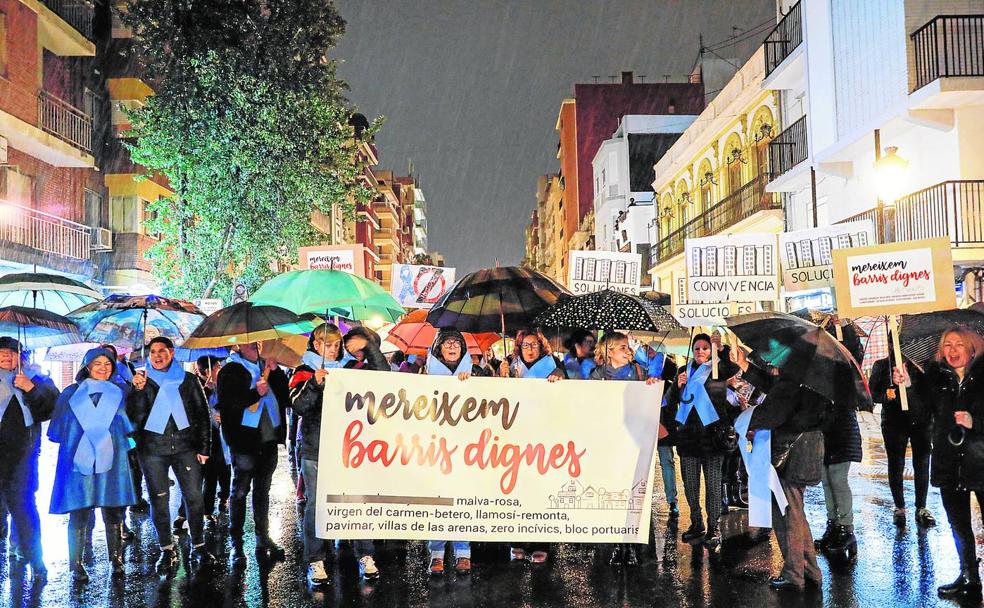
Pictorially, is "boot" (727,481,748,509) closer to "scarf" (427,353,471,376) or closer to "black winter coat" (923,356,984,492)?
"black winter coat" (923,356,984,492)

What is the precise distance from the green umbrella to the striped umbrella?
6.77 ft

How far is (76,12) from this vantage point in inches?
1016

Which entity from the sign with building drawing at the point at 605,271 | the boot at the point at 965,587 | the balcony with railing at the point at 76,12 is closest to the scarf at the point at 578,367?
the sign with building drawing at the point at 605,271

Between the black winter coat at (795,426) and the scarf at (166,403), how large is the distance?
459 cm

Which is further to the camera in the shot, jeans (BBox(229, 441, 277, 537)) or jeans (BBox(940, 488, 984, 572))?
jeans (BBox(229, 441, 277, 537))

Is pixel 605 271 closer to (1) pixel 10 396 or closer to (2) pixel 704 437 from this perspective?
(2) pixel 704 437

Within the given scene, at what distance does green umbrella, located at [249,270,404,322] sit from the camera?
8977mm

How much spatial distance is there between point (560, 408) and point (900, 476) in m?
4.31

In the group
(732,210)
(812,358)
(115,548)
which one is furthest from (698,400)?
(732,210)

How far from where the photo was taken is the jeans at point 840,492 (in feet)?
26.0

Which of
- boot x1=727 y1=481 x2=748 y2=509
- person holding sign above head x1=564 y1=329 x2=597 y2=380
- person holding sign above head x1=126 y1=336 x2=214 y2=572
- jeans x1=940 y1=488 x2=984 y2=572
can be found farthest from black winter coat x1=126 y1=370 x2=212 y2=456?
jeans x1=940 y1=488 x2=984 y2=572

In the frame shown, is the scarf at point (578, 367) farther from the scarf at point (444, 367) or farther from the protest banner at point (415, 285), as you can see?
the protest banner at point (415, 285)

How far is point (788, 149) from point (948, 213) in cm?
756

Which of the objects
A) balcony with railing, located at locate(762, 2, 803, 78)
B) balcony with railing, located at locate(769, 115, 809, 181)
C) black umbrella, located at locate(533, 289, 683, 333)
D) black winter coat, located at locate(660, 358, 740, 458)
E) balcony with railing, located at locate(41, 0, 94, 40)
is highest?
balcony with railing, located at locate(41, 0, 94, 40)
